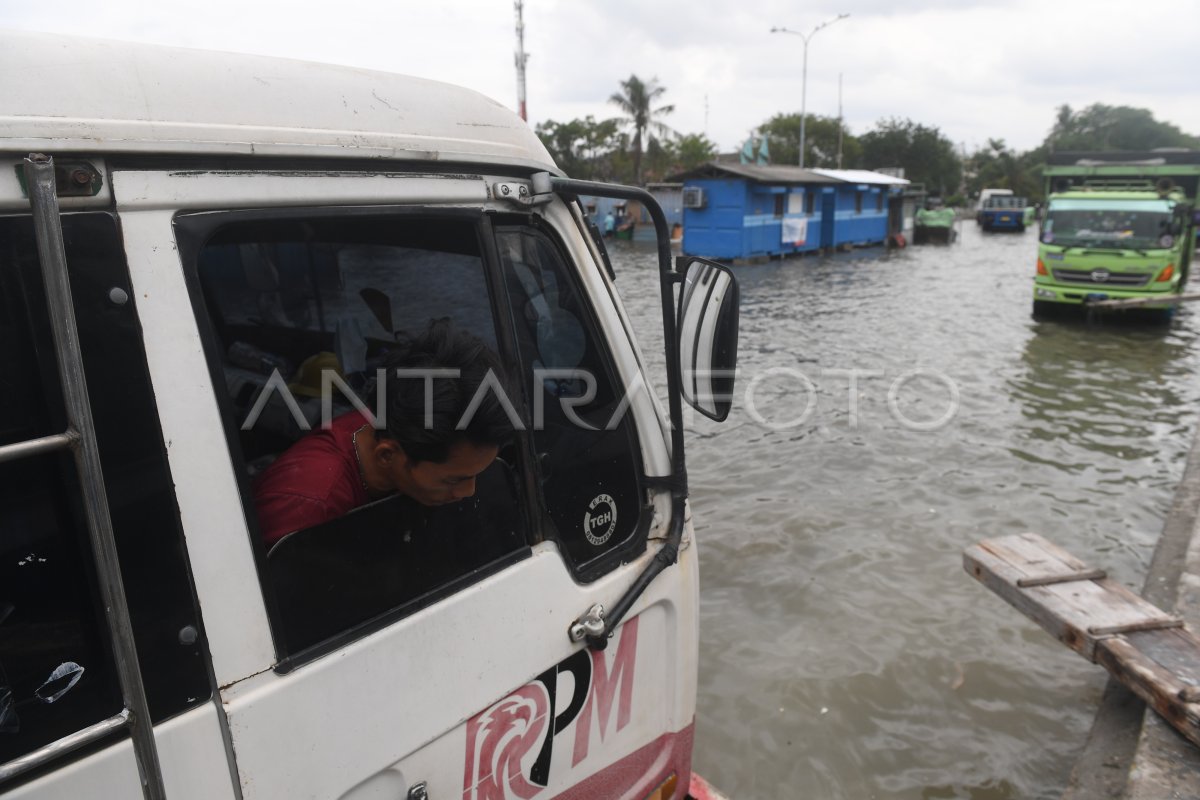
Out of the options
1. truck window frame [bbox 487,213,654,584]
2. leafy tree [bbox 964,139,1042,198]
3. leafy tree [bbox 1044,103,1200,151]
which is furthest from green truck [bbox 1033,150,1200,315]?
leafy tree [bbox 1044,103,1200,151]

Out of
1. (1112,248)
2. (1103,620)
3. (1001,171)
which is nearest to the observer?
(1103,620)

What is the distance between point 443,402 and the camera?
1448 millimetres

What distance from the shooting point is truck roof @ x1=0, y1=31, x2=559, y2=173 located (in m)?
1.02

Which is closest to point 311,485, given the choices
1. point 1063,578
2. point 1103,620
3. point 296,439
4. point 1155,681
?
point 296,439

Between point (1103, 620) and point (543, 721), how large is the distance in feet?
10.2

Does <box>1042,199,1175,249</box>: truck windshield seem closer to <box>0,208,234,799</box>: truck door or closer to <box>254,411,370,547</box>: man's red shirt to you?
<box>254,411,370,547</box>: man's red shirt

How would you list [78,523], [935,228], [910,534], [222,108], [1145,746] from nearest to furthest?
[78,523]
[222,108]
[1145,746]
[910,534]
[935,228]

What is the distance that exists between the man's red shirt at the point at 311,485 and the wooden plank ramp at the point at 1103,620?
3.18m

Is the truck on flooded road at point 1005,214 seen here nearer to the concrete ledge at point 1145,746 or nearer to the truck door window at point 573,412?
the concrete ledge at point 1145,746

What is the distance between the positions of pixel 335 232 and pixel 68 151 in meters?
0.79

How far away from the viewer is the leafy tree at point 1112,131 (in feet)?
275

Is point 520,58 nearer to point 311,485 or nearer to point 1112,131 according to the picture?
point 311,485

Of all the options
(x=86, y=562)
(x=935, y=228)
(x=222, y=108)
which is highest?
(x=222, y=108)

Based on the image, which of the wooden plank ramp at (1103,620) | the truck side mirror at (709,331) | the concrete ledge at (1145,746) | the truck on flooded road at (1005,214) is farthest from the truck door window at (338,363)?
the truck on flooded road at (1005,214)
